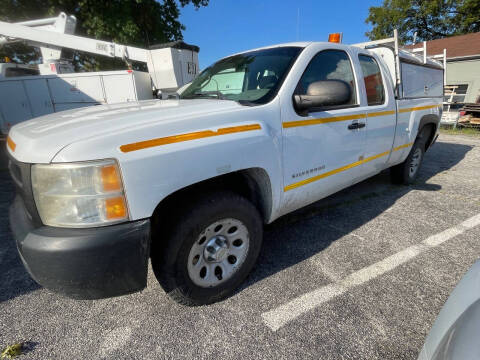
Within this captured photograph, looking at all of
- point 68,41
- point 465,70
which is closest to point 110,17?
point 68,41

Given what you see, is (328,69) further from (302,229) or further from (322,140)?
(302,229)

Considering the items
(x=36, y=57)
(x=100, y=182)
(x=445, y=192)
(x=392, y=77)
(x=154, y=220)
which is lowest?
(x=445, y=192)

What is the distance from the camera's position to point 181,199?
1623 millimetres

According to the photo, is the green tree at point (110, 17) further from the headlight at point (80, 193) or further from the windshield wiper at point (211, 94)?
the headlight at point (80, 193)

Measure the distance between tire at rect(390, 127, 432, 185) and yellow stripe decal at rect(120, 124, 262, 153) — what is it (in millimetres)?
3349

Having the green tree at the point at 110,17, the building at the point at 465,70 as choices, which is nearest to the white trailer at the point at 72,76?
the green tree at the point at 110,17

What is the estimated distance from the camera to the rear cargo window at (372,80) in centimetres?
274

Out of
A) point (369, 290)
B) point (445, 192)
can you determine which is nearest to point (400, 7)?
point (445, 192)

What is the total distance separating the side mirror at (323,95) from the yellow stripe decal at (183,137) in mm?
461

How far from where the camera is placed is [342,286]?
2.00m

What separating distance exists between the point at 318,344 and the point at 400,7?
37.1 m

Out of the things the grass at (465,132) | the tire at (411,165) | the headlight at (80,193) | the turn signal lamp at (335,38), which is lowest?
the grass at (465,132)

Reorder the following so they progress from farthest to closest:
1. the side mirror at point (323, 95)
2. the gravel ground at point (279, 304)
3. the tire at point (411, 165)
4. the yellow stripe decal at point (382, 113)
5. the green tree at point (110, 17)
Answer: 1. the green tree at point (110, 17)
2. the tire at point (411, 165)
3. the yellow stripe decal at point (382, 113)
4. the side mirror at point (323, 95)
5. the gravel ground at point (279, 304)

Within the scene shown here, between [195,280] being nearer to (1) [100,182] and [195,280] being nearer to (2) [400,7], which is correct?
(1) [100,182]
